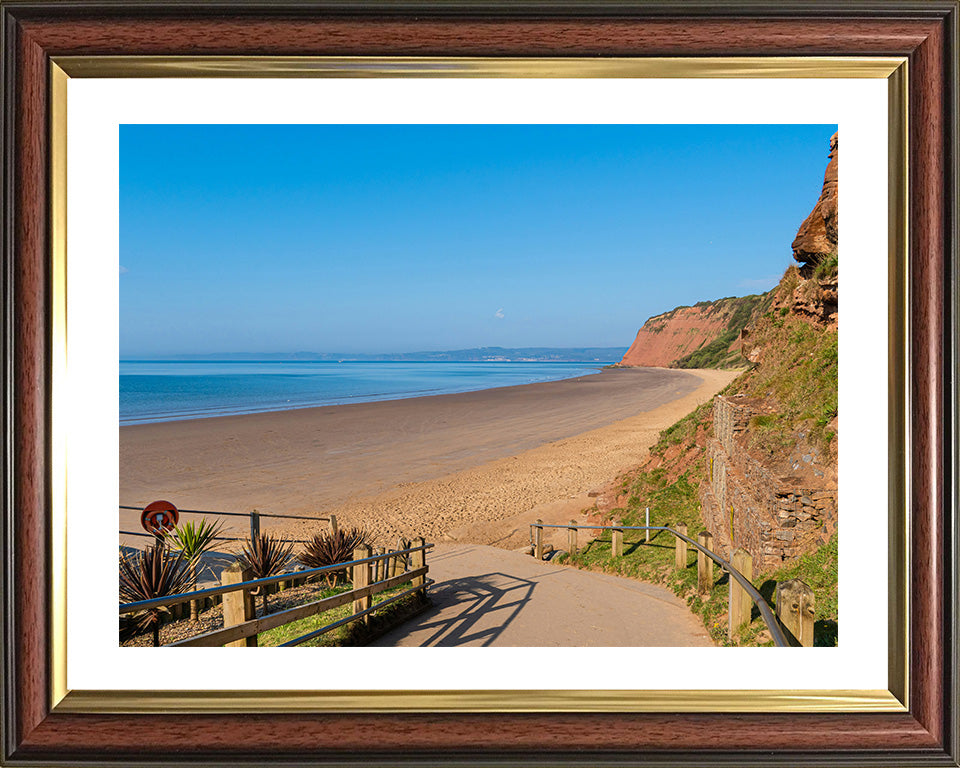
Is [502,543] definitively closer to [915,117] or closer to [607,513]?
[607,513]

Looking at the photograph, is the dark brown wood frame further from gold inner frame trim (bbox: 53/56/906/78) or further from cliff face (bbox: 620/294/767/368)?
cliff face (bbox: 620/294/767/368)

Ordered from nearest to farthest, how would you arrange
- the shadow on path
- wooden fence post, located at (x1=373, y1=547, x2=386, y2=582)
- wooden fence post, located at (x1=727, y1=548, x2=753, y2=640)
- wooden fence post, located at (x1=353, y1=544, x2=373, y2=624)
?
wooden fence post, located at (x1=727, y1=548, x2=753, y2=640) → wooden fence post, located at (x1=353, y1=544, x2=373, y2=624) → the shadow on path → wooden fence post, located at (x1=373, y1=547, x2=386, y2=582)

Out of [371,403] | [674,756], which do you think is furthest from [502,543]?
[371,403]

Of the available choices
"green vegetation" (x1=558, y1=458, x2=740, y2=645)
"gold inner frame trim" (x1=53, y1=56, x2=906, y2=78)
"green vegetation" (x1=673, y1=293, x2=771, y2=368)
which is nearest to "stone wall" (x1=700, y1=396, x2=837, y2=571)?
"green vegetation" (x1=558, y1=458, x2=740, y2=645)

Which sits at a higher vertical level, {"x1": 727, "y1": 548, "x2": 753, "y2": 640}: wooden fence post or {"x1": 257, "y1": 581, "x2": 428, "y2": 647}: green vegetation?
{"x1": 727, "y1": 548, "x2": 753, "y2": 640}: wooden fence post

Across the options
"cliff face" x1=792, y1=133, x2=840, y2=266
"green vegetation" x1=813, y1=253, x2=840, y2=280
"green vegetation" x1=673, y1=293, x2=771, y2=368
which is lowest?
"green vegetation" x1=813, y1=253, x2=840, y2=280

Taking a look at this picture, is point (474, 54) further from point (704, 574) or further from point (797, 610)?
point (704, 574)
